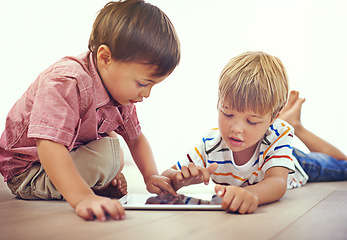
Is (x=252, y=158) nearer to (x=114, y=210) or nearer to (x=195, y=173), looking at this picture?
(x=195, y=173)

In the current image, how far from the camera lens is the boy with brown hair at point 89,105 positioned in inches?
34.0

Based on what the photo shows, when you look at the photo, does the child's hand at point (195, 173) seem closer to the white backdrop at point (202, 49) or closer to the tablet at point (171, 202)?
the tablet at point (171, 202)

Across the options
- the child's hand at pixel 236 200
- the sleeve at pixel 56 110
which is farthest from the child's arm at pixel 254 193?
the sleeve at pixel 56 110

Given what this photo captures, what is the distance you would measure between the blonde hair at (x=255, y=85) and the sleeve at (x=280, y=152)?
8 cm

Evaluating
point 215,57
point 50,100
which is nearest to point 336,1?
point 215,57

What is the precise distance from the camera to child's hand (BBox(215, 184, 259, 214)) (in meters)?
0.81

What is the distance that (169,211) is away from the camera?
851 mm

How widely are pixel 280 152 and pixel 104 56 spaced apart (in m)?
0.50

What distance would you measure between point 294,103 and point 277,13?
732 millimetres

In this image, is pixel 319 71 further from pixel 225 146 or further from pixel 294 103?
pixel 225 146

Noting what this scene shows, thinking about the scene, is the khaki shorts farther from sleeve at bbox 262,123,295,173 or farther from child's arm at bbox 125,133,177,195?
sleeve at bbox 262,123,295,173

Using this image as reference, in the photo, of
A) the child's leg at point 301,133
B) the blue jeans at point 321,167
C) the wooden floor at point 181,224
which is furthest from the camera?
the child's leg at point 301,133

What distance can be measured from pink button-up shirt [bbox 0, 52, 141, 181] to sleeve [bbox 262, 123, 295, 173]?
392 mm

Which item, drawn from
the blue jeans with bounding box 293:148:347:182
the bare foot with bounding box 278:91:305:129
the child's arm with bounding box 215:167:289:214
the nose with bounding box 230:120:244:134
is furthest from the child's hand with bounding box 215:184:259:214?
the bare foot with bounding box 278:91:305:129
